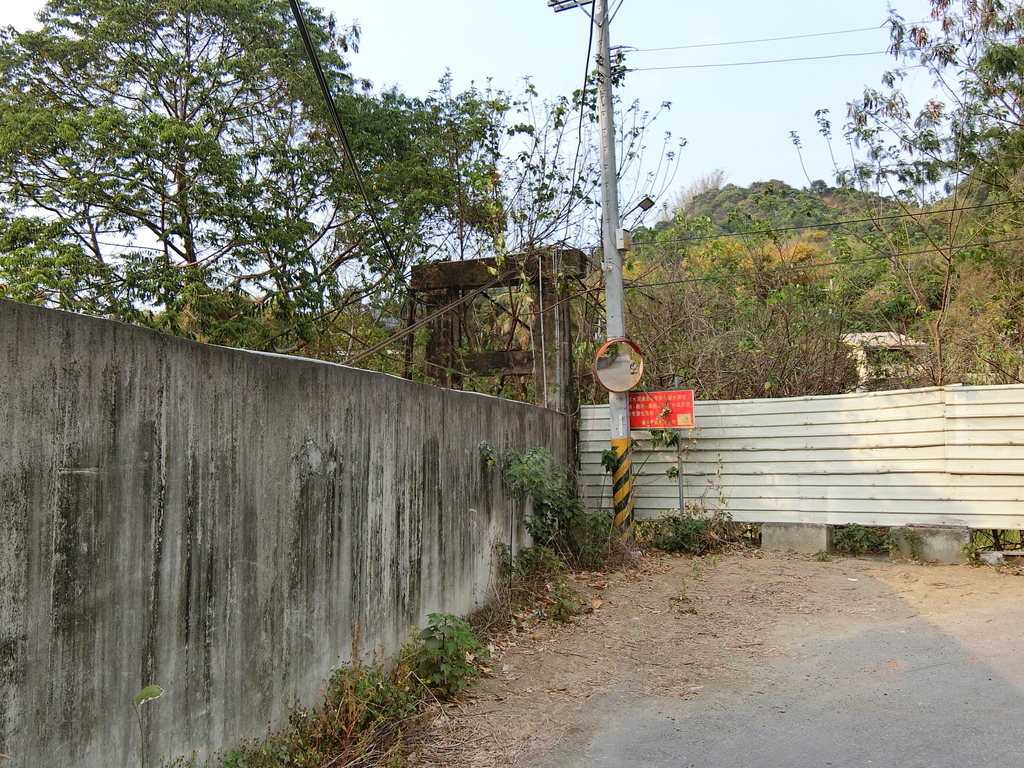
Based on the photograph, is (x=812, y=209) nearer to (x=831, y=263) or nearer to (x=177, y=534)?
(x=831, y=263)

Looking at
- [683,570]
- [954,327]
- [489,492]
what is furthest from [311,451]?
[954,327]

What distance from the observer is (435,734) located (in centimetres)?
390

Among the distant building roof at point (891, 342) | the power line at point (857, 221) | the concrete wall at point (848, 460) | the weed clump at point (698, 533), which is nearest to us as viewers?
the concrete wall at point (848, 460)

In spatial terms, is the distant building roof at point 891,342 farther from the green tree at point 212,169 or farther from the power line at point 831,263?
the green tree at point 212,169

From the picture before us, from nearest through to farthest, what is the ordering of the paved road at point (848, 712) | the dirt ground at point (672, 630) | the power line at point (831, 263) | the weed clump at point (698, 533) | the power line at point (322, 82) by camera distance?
the paved road at point (848, 712) → the dirt ground at point (672, 630) → the power line at point (322, 82) → the weed clump at point (698, 533) → the power line at point (831, 263)

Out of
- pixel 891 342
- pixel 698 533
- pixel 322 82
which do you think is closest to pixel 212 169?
pixel 322 82

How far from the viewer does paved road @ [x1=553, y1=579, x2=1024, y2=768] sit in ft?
11.8

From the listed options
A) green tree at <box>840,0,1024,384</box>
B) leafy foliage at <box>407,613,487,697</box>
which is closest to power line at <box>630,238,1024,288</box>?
green tree at <box>840,0,1024,384</box>

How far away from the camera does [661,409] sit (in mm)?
9203

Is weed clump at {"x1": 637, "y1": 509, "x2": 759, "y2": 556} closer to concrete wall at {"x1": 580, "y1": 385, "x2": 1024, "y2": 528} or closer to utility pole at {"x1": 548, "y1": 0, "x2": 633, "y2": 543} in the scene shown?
concrete wall at {"x1": 580, "y1": 385, "x2": 1024, "y2": 528}

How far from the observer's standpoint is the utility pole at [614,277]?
353 inches

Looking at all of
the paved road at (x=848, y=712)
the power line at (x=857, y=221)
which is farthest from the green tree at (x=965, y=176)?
the paved road at (x=848, y=712)

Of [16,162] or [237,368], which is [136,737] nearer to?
[237,368]

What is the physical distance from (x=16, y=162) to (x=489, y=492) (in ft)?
28.1
